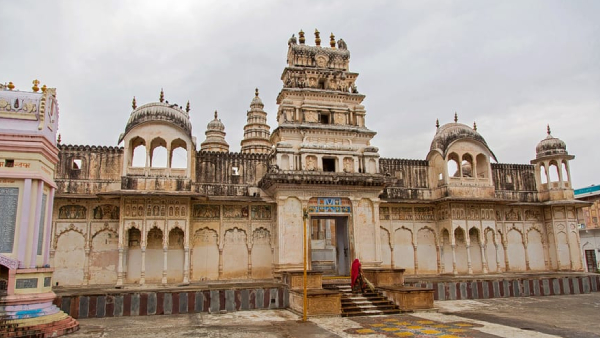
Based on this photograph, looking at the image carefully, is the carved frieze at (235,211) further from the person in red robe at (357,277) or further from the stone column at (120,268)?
the person in red robe at (357,277)

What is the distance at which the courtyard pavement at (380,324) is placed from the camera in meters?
11.6

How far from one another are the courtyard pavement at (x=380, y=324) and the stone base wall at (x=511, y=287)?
203cm

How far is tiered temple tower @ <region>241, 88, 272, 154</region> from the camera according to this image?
38938 millimetres

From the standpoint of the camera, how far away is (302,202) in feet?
65.7

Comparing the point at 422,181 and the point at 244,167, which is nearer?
the point at 244,167

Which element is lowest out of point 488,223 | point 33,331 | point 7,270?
point 33,331

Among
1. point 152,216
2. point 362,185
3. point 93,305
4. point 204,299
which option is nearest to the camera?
point 93,305

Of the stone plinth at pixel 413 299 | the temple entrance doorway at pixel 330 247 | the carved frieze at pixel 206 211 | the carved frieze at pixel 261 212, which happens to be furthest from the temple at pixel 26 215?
the temple entrance doorway at pixel 330 247

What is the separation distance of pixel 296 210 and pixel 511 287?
1000 cm

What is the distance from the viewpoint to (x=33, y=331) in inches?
421

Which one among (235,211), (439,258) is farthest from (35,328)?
(439,258)

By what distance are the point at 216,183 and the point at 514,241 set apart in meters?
16.1

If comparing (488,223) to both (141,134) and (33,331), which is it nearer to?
(141,134)

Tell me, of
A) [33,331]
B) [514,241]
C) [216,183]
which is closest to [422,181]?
[514,241]
